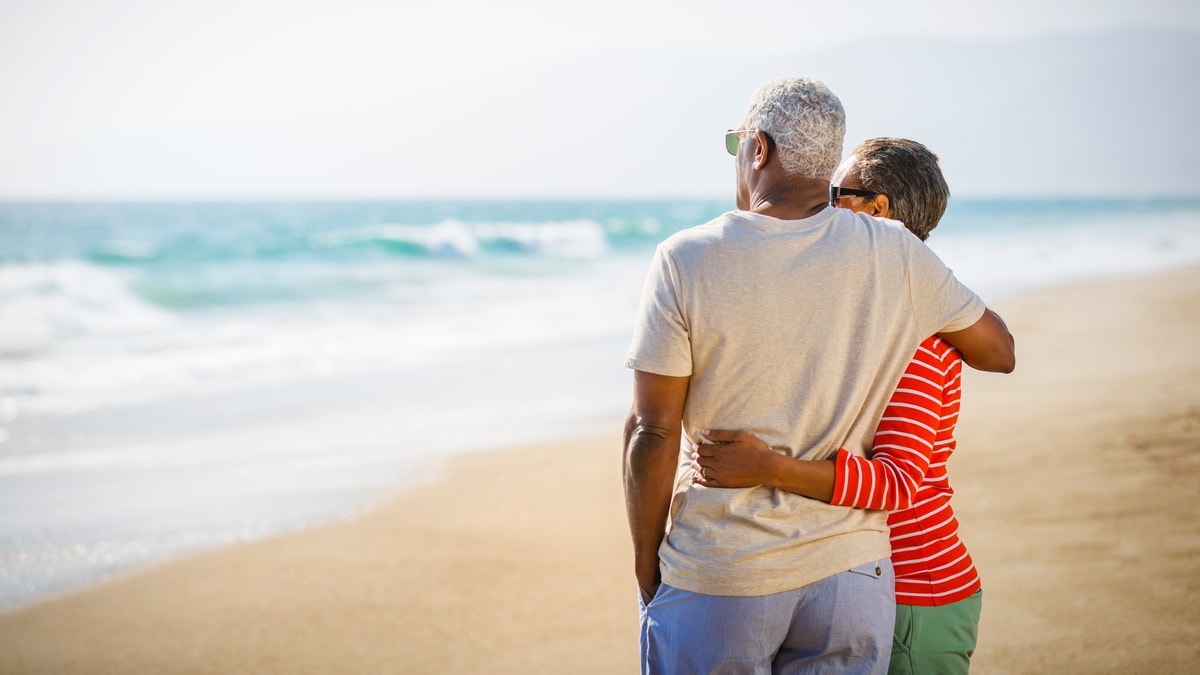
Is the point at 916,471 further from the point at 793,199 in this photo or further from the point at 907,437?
the point at 793,199

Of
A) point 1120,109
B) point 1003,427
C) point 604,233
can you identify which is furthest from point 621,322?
point 1120,109

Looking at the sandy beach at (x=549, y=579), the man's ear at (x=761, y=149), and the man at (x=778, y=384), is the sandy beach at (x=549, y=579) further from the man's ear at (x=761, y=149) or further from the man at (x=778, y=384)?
the man's ear at (x=761, y=149)

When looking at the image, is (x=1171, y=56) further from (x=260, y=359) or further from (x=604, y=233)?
(x=260, y=359)

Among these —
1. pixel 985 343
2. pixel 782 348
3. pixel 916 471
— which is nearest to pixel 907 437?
pixel 916 471

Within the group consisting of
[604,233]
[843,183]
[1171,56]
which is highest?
[1171,56]

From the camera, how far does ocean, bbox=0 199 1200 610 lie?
16.0ft

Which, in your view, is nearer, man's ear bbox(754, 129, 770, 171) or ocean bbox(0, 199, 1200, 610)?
man's ear bbox(754, 129, 770, 171)

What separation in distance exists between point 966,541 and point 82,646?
12.1ft

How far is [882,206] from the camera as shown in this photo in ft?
6.45

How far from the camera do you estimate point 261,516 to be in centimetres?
481

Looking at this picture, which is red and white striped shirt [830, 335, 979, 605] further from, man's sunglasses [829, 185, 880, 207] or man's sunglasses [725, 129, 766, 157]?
man's sunglasses [725, 129, 766, 157]

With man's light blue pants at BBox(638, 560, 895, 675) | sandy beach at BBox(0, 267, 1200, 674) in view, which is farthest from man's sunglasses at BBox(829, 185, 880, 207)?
sandy beach at BBox(0, 267, 1200, 674)

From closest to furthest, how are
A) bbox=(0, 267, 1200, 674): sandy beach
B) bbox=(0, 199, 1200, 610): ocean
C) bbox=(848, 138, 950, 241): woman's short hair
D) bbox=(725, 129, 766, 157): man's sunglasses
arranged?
bbox=(725, 129, 766, 157): man's sunglasses < bbox=(848, 138, 950, 241): woman's short hair < bbox=(0, 267, 1200, 674): sandy beach < bbox=(0, 199, 1200, 610): ocean

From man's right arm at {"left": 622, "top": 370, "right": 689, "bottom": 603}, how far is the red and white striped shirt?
1.02 feet
